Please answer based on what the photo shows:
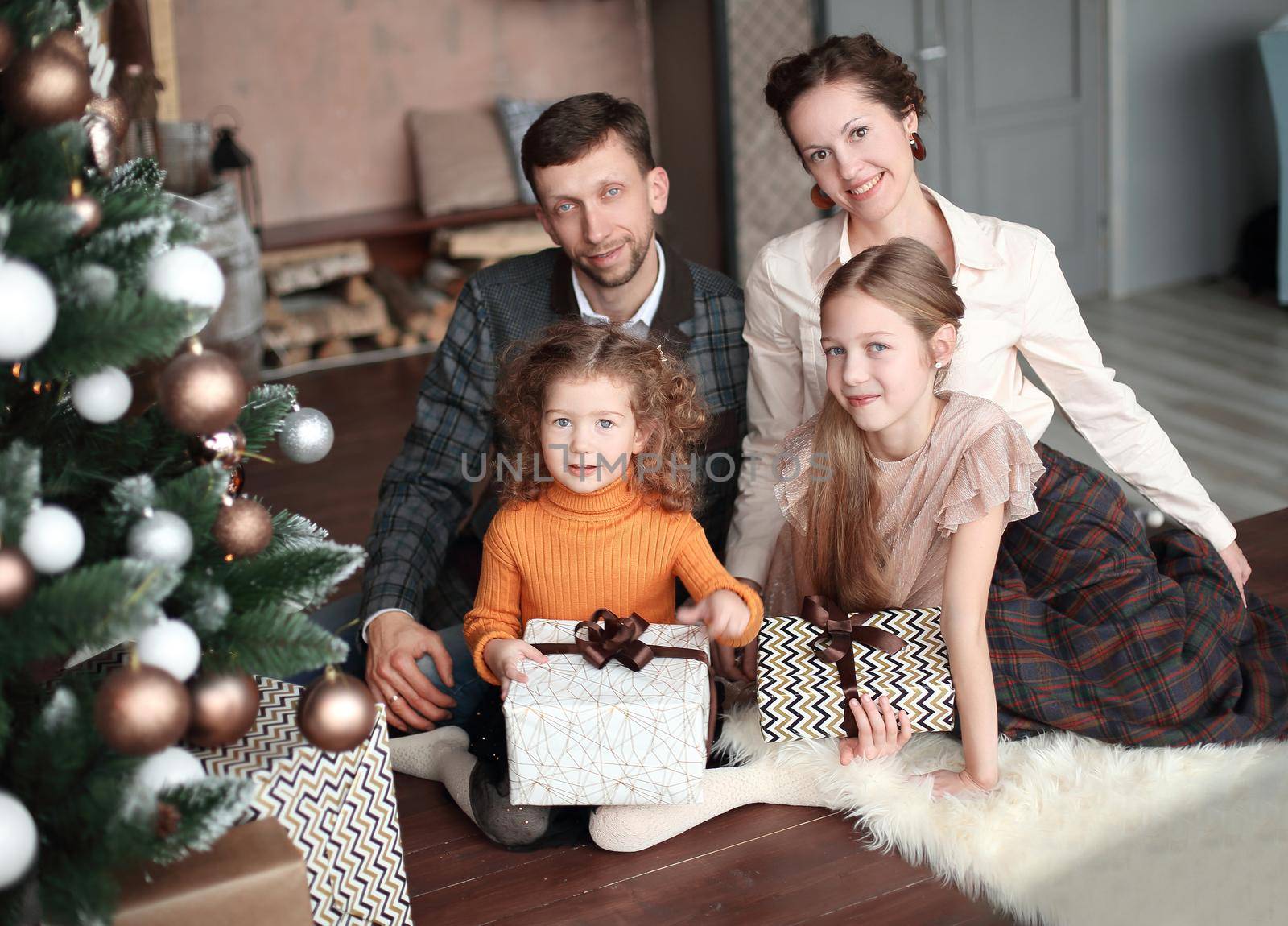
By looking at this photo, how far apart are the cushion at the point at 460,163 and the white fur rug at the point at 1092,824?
336 cm

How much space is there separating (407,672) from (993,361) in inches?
40.2

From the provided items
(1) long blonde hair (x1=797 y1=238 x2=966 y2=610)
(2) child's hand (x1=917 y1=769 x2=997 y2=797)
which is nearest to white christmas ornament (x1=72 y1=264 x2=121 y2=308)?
(1) long blonde hair (x1=797 y1=238 x2=966 y2=610)

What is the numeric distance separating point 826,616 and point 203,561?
87cm

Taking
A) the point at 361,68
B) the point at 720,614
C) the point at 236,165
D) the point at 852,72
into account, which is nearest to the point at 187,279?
the point at 720,614

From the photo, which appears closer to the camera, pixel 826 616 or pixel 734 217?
pixel 826 616

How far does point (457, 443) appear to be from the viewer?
2.14 m

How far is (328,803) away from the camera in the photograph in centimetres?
145

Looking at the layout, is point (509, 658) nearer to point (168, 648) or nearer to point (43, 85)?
point (168, 648)

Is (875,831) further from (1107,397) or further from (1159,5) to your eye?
(1159,5)

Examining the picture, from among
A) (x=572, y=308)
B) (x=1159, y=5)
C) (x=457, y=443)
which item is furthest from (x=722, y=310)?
(x=1159, y=5)

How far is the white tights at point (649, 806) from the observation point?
171 centimetres

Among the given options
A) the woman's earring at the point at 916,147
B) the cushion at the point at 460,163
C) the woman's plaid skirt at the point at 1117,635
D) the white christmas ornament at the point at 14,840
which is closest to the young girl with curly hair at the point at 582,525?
the woman's plaid skirt at the point at 1117,635

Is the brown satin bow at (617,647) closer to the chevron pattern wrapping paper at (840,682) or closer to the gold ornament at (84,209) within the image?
the chevron pattern wrapping paper at (840,682)

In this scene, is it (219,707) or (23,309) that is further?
(219,707)
